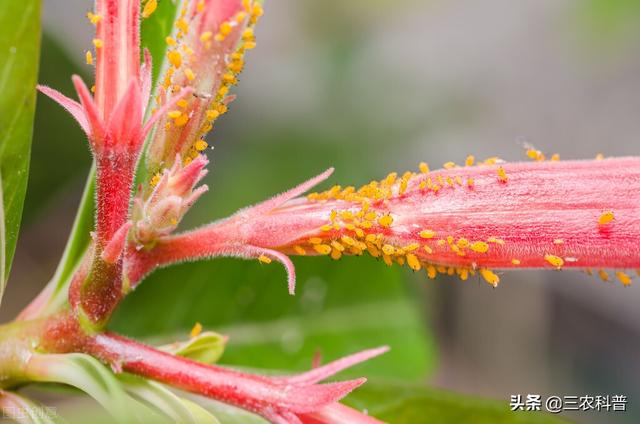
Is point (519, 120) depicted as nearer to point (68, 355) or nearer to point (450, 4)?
point (450, 4)

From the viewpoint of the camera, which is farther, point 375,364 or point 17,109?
point 375,364

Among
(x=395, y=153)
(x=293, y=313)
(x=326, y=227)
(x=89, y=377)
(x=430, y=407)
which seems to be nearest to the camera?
(x=89, y=377)

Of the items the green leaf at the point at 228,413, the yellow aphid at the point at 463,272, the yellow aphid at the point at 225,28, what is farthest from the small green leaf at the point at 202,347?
the yellow aphid at the point at 225,28

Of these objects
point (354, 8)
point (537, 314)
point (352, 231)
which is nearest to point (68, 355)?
point (352, 231)

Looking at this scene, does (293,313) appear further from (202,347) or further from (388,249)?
(388,249)

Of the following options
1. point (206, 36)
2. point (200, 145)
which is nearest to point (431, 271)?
point (200, 145)

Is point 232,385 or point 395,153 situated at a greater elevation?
point 395,153
